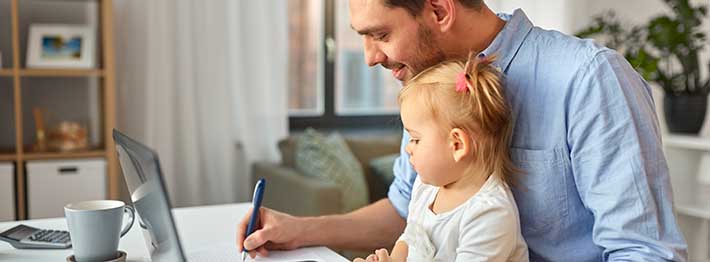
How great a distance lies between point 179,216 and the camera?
5.56 ft

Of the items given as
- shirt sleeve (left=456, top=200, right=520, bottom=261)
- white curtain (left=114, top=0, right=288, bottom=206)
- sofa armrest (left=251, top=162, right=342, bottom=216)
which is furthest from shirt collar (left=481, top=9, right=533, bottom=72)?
white curtain (left=114, top=0, right=288, bottom=206)

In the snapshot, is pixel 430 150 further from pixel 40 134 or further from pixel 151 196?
pixel 40 134

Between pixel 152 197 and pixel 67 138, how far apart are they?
245 cm

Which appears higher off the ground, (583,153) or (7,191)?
(583,153)

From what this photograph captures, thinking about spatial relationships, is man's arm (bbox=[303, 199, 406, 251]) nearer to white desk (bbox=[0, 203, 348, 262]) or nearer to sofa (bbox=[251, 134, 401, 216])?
white desk (bbox=[0, 203, 348, 262])

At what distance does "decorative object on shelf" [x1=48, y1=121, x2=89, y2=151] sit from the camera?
3188 mm

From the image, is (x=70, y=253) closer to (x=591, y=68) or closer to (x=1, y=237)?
(x=1, y=237)

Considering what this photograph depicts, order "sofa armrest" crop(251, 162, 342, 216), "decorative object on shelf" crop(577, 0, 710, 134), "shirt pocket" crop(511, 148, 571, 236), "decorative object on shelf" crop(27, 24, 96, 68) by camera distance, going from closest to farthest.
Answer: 1. "shirt pocket" crop(511, 148, 571, 236)
2. "sofa armrest" crop(251, 162, 342, 216)
3. "decorative object on shelf" crop(27, 24, 96, 68)
4. "decorative object on shelf" crop(577, 0, 710, 134)

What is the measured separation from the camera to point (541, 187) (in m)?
1.24

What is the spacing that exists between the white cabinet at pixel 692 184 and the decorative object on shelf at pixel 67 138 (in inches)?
97.2

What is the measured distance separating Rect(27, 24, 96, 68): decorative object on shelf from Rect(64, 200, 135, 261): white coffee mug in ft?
6.69

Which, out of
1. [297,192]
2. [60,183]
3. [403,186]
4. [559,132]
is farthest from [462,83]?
[60,183]

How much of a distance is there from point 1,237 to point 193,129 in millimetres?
2143

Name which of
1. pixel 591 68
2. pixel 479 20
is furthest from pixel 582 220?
pixel 479 20
